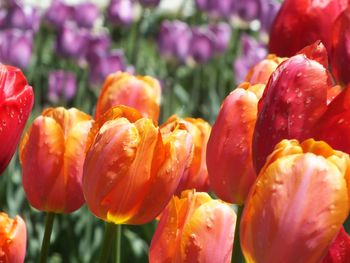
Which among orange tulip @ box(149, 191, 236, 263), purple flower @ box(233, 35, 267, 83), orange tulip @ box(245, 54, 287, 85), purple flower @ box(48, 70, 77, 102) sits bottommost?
purple flower @ box(48, 70, 77, 102)

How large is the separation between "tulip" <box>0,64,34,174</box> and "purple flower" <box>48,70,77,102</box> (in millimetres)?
2954

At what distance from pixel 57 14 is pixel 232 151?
144 inches

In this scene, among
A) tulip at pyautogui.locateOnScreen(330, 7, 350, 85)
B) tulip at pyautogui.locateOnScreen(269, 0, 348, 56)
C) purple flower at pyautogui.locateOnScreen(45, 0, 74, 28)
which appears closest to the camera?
tulip at pyautogui.locateOnScreen(330, 7, 350, 85)

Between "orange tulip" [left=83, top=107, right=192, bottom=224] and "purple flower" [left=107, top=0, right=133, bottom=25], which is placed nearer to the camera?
"orange tulip" [left=83, top=107, right=192, bottom=224]

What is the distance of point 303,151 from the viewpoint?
2.56 feet

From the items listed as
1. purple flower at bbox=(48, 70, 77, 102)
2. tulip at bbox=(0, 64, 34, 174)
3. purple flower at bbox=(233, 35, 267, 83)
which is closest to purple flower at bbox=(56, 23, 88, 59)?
purple flower at bbox=(48, 70, 77, 102)

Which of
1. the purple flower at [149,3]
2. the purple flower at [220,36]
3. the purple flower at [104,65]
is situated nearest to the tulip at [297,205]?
the purple flower at [104,65]

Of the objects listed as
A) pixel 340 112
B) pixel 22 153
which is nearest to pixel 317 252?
pixel 340 112

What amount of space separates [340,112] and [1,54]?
11.2 feet

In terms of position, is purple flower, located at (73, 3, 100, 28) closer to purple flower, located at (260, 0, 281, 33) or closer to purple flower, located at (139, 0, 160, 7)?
purple flower, located at (139, 0, 160, 7)

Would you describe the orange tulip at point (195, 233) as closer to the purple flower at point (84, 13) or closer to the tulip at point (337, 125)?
the tulip at point (337, 125)

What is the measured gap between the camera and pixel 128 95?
128 cm

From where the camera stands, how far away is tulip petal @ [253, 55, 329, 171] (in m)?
0.87

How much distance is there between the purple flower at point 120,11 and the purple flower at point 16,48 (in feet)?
1.77
